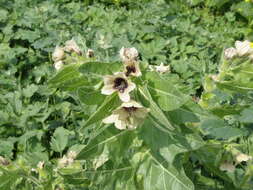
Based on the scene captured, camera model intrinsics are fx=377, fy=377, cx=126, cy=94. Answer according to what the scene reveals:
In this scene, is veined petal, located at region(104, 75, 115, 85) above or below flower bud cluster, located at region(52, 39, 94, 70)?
above

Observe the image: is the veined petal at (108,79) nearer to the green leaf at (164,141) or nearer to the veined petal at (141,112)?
the veined petal at (141,112)

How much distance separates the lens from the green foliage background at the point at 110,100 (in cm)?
141

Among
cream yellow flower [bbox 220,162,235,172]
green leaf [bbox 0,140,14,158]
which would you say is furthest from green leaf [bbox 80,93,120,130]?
green leaf [bbox 0,140,14,158]

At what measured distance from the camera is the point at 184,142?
1394mm

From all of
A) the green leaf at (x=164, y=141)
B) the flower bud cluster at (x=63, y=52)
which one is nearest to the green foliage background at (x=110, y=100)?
the green leaf at (x=164, y=141)

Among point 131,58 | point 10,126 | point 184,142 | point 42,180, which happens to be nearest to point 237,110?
point 184,142

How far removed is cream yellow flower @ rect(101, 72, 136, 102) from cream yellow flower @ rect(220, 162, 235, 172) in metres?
0.67

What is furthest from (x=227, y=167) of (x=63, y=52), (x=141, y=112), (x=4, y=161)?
(x=4, y=161)

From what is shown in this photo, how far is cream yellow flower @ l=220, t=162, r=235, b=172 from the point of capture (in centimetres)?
161

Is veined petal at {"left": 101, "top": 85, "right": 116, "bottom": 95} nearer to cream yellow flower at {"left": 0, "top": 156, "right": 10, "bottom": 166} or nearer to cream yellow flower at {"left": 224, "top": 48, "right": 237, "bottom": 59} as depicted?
cream yellow flower at {"left": 224, "top": 48, "right": 237, "bottom": 59}

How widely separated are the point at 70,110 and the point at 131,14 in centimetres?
177

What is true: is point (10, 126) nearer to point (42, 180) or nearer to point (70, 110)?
point (70, 110)

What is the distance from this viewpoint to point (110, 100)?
4.17 ft

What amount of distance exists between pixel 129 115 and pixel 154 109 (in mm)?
84
